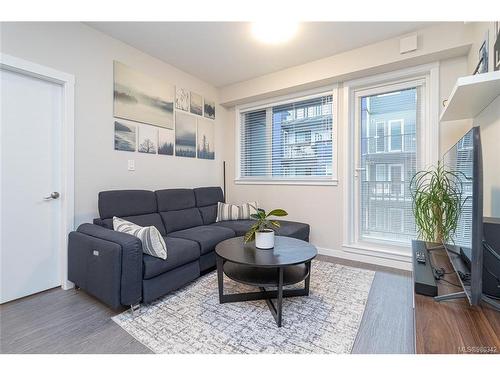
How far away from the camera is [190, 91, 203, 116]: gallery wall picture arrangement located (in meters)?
3.55

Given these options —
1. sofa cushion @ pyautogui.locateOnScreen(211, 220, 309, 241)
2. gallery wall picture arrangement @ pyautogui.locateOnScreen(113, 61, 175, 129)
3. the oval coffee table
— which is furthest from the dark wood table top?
gallery wall picture arrangement @ pyautogui.locateOnScreen(113, 61, 175, 129)

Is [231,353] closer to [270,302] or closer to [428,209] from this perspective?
[270,302]

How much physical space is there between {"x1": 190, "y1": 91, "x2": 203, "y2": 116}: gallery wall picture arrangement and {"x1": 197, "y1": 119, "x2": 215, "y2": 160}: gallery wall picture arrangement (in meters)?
0.13

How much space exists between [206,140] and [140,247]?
235 centimetres

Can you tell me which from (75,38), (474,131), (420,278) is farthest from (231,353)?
Answer: (75,38)

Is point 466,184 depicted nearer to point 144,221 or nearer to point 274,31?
point 274,31

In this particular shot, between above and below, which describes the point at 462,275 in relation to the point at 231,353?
above

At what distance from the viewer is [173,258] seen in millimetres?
1992

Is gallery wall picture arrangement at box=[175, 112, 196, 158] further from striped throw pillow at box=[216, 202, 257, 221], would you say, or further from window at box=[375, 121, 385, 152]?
window at box=[375, 121, 385, 152]

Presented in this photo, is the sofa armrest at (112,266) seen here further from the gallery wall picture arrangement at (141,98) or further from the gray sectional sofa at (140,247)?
the gallery wall picture arrangement at (141,98)

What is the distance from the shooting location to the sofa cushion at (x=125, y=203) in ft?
7.71
